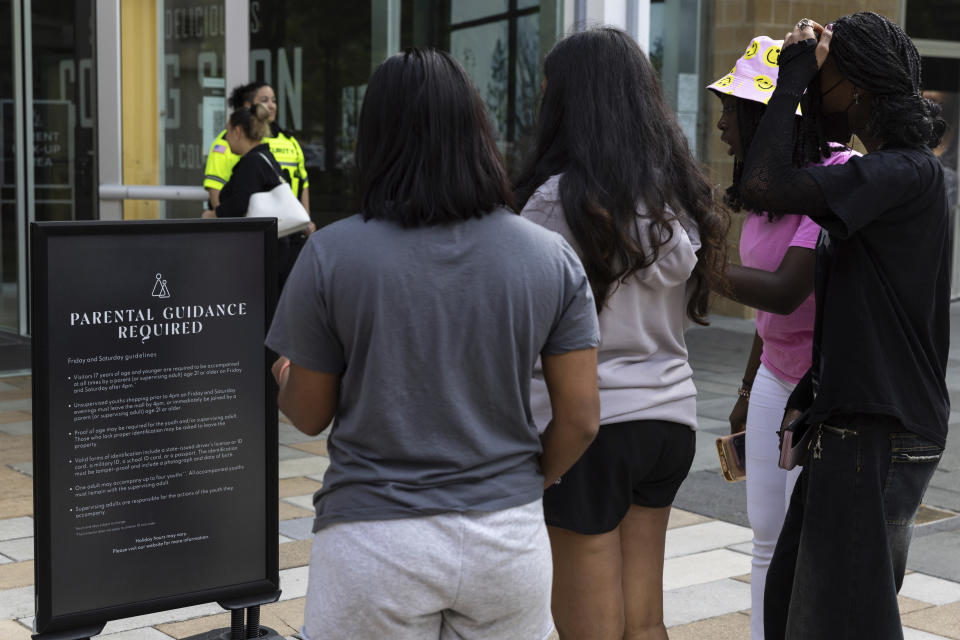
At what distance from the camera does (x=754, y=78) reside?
3.01 meters

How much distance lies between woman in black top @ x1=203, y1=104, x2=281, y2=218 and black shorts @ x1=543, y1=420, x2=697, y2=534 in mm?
4956

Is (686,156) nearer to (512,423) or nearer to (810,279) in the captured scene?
(810,279)

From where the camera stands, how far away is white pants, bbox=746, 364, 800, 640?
309cm

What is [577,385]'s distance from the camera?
2.14 meters

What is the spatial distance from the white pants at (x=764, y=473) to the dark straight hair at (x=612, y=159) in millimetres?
612

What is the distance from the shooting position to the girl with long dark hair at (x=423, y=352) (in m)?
1.99

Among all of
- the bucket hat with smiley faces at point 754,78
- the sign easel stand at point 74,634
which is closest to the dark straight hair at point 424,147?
the bucket hat with smiley faces at point 754,78

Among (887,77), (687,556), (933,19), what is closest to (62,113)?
(687,556)

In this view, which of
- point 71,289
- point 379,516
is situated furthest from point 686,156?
point 71,289

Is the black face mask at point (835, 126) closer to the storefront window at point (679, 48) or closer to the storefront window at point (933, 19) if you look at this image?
the storefront window at point (679, 48)

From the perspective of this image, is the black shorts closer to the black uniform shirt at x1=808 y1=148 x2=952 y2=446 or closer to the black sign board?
the black uniform shirt at x1=808 y1=148 x2=952 y2=446

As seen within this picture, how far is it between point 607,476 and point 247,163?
5195 millimetres

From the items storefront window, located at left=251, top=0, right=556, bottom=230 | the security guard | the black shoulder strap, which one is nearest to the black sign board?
the black shoulder strap

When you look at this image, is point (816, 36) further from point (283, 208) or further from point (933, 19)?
point (933, 19)
